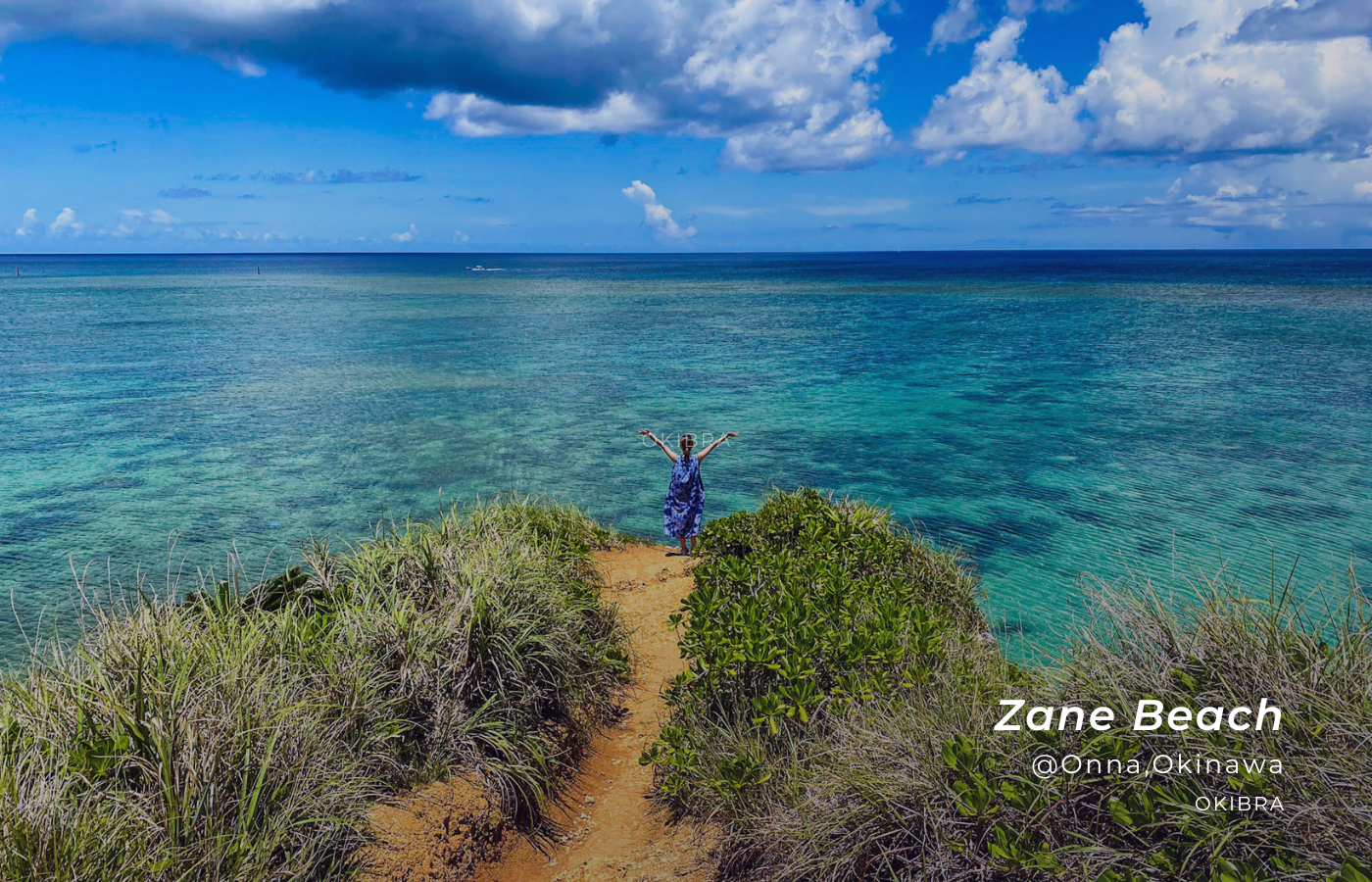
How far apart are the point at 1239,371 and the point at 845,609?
3467 cm

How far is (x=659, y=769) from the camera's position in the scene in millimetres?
6297

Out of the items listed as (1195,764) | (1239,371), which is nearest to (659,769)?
(1195,764)

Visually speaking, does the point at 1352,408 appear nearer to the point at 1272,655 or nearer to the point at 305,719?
the point at 1272,655

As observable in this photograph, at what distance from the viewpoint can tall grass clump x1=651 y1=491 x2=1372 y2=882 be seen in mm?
3490

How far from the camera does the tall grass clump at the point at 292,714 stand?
4.02m

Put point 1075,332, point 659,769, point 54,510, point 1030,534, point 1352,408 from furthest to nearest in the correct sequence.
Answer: point 1075,332, point 1352,408, point 54,510, point 1030,534, point 659,769

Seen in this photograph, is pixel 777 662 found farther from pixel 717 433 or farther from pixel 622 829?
pixel 717 433

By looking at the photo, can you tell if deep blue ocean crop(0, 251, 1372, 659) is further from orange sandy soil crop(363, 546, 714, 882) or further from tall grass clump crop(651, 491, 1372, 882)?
orange sandy soil crop(363, 546, 714, 882)

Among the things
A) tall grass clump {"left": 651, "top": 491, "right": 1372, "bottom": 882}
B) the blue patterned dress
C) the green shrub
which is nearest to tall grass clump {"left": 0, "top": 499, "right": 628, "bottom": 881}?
the green shrub

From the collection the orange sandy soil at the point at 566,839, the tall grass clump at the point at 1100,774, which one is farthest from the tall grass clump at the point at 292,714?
the tall grass clump at the point at 1100,774

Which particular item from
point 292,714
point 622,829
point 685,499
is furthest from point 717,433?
point 292,714

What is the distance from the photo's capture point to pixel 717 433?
76.5 ft

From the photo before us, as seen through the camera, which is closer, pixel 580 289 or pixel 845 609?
pixel 845 609

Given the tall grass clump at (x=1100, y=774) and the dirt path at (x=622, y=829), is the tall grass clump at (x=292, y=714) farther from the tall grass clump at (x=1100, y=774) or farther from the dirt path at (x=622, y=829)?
the tall grass clump at (x=1100, y=774)
